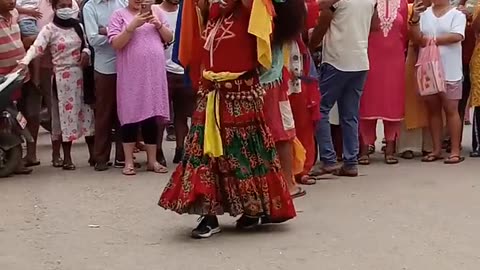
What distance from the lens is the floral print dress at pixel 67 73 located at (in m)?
8.45

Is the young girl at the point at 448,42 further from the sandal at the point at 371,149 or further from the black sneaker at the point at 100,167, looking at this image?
the black sneaker at the point at 100,167

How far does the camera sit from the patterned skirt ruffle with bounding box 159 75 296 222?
582 cm

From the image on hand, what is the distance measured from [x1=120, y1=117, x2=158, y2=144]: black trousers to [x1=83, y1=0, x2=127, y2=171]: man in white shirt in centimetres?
22

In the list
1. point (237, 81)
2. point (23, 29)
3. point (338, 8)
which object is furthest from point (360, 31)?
point (23, 29)

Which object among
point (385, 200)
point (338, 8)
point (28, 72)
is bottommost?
point (385, 200)

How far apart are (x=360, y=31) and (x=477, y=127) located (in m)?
1.88

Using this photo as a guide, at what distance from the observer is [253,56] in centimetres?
585

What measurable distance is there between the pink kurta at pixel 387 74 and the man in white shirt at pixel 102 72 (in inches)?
92.4

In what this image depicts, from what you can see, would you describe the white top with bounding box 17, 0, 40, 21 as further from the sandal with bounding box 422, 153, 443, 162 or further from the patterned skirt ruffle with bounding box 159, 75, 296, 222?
the sandal with bounding box 422, 153, 443, 162

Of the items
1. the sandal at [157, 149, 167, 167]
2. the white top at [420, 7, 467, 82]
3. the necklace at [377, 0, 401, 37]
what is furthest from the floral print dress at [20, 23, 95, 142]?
the white top at [420, 7, 467, 82]

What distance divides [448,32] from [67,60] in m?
3.55

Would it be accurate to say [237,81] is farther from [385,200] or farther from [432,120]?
[432,120]

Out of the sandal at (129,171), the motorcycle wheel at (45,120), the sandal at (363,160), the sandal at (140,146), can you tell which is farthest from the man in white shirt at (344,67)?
the motorcycle wheel at (45,120)

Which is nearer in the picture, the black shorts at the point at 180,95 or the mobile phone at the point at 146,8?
the mobile phone at the point at 146,8
